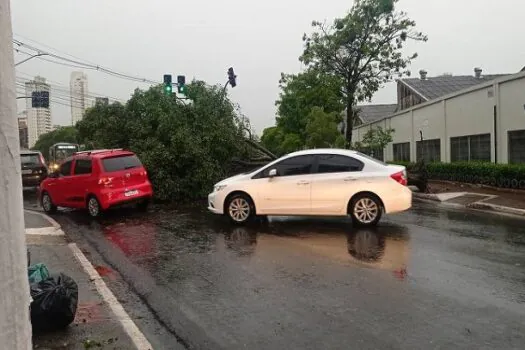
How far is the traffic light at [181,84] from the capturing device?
19.5 metres

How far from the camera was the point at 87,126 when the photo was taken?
69.2ft

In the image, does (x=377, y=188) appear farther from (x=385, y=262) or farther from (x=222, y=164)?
(x=222, y=164)

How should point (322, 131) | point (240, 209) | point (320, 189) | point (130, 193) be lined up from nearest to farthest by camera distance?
point (320, 189)
point (240, 209)
point (130, 193)
point (322, 131)

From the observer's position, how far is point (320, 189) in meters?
10.7

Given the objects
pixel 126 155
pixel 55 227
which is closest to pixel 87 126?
pixel 126 155

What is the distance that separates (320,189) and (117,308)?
5819 mm

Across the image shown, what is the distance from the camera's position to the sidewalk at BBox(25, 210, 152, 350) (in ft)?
15.1

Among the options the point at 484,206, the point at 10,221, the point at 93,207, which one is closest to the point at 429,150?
the point at 484,206

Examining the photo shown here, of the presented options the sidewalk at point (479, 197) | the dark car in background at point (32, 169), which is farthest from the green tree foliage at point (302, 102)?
the dark car in background at point (32, 169)

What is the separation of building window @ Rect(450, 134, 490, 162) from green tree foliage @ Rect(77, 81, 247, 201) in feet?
31.9

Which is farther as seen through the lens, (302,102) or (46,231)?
(302,102)

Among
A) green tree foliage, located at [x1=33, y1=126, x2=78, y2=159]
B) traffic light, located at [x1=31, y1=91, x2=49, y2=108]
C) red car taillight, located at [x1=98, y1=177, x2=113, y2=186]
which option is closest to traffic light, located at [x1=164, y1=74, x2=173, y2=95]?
red car taillight, located at [x1=98, y1=177, x2=113, y2=186]

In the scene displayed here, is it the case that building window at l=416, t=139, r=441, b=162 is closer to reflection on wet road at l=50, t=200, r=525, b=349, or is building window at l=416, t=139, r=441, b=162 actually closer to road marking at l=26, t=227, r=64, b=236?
reflection on wet road at l=50, t=200, r=525, b=349

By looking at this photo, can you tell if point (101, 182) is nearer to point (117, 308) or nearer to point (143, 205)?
point (143, 205)
